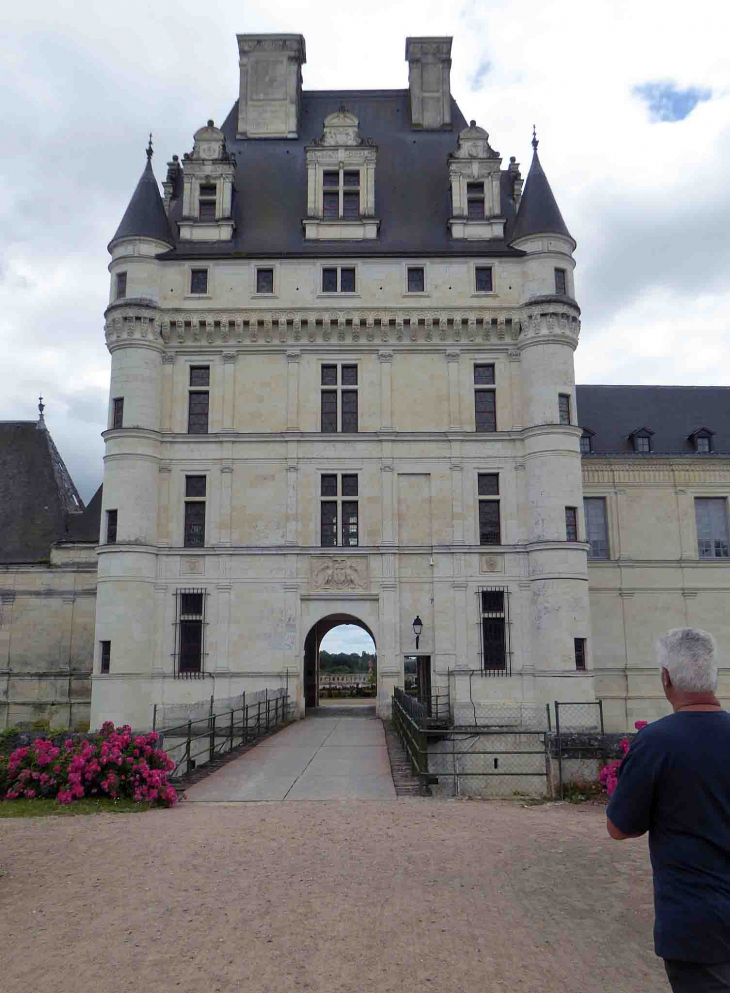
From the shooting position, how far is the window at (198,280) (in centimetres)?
3350

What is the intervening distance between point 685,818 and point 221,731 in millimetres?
18189

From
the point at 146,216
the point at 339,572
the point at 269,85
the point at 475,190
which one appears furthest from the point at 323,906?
the point at 269,85

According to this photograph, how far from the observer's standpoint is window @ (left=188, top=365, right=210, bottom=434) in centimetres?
3291

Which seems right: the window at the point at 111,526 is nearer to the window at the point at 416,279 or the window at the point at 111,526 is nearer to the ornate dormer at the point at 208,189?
the ornate dormer at the point at 208,189

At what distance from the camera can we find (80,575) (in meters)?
36.1

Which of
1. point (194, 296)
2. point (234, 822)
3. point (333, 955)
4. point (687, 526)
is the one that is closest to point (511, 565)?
point (687, 526)

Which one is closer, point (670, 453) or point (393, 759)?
point (393, 759)

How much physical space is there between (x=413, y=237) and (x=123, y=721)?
21838mm

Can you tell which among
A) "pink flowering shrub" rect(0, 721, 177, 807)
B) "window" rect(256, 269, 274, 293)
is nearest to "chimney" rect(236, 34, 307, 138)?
"window" rect(256, 269, 274, 293)

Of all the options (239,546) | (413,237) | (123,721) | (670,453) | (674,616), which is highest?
(413,237)

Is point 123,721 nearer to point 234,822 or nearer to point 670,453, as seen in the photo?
point 234,822

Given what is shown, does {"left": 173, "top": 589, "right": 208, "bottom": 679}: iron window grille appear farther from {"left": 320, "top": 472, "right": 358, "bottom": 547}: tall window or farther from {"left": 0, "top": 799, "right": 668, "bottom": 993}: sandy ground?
{"left": 0, "top": 799, "right": 668, "bottom": 993}: sandy ground

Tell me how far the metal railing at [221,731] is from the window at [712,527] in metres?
19.5

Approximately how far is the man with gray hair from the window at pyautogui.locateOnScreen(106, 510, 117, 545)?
95.6ft
